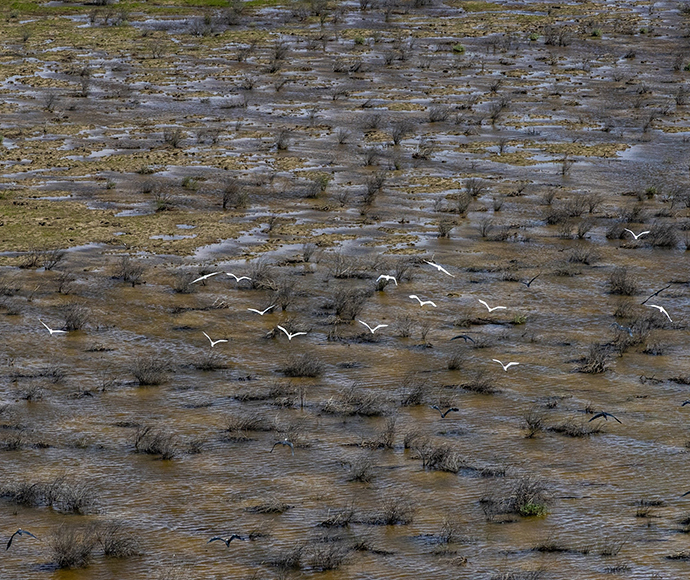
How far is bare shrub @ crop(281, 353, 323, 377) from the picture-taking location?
15047 mm

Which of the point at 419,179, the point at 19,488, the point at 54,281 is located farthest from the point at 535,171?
the point at 19,488

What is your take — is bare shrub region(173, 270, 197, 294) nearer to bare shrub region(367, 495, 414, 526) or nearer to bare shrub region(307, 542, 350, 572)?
bare shrub region(367, 495, 414, 526)

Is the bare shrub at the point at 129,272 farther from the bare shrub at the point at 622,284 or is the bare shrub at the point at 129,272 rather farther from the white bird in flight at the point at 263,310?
the bare shrub at the point at 622,284

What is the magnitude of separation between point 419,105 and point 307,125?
4441 mm

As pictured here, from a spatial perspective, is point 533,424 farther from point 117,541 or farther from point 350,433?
point 117,541

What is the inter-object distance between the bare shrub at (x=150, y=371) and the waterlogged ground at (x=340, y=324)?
0.06m

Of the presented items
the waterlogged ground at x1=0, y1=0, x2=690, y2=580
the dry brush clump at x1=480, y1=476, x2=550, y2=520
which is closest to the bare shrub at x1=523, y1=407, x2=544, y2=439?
the waterlogged ground at x1=0, y1=0, x2=690, y2=580

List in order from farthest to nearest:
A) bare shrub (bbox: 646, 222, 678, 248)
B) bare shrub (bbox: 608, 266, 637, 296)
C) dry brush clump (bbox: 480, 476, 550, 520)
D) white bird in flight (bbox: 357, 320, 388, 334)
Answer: bare shrub (bbox: 646, 222, 678, 248)
bare shrub (bbox: 608, 266, 637, 296)
white bird in flight (bbox: 357, 320, 388, 334)
dry brush clump (bbox: 480, 476, 550, 520)

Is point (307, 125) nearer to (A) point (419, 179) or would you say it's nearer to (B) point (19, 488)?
(A) point (419, 179)

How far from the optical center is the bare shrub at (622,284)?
18.7m

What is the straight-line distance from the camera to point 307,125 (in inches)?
1182

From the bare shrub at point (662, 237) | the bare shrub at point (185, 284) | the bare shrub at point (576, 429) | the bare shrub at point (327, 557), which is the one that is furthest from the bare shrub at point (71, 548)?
the bare shrub at point (662, 237)

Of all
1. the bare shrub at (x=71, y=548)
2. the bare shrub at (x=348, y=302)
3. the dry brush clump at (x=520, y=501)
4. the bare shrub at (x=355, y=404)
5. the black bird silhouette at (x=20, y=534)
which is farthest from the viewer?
the bare shrub at (x=348, y=302)

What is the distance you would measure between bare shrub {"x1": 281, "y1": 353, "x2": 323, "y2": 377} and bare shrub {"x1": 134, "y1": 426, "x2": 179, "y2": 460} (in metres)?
2.56
